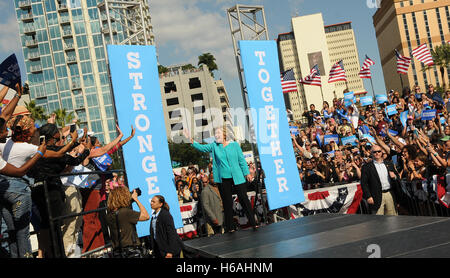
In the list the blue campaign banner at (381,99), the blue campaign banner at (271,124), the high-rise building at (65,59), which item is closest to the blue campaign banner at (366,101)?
the blue campaign banner at (381,99)

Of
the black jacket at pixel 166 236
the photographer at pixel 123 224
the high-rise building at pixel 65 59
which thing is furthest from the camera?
the high-rise building at pixel 65 59

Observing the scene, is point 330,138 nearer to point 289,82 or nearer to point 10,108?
point 289,82

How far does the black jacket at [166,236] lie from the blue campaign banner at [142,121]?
280cm

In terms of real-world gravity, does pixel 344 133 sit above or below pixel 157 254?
above

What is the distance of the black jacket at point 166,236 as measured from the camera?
5875 millimetres

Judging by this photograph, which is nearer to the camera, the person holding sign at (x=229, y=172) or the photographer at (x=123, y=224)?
the photographer at (x=123, y=224)

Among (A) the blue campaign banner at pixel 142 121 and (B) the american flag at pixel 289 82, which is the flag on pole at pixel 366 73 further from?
(A) the blue campaign banner at pixel 142 121

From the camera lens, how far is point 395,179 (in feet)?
25.7

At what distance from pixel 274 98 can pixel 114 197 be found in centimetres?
525

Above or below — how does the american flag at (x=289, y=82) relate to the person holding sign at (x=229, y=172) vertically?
above

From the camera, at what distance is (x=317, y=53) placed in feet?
544
